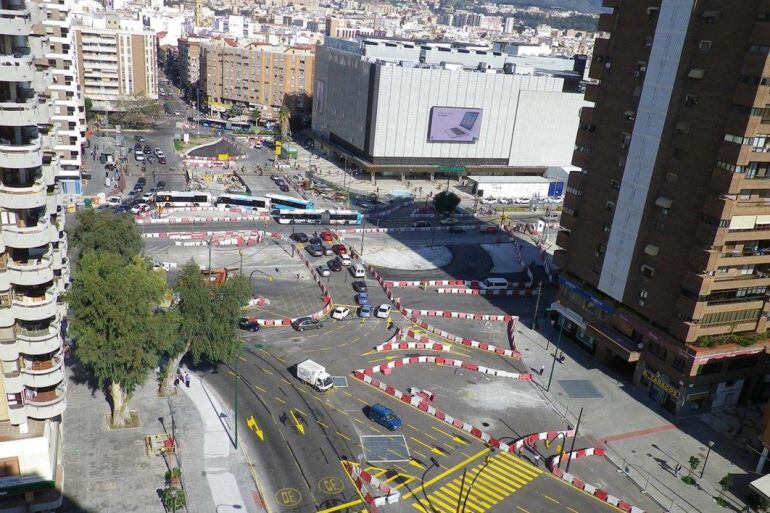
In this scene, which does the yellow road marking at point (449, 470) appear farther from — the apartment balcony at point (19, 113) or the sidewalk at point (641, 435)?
the apartment balcony at point (19, 113)

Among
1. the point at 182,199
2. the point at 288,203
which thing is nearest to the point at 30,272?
the point at 182,199

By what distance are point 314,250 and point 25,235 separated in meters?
61.1

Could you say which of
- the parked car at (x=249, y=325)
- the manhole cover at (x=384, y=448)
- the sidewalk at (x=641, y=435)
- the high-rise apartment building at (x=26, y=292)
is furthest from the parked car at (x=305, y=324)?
the high-rise apartment building at (x=26, y=292)

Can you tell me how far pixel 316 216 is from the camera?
116250 mm

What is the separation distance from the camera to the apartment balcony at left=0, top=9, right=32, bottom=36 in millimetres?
35375

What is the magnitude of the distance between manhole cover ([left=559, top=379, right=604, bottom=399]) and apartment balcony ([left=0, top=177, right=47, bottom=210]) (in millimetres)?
52987

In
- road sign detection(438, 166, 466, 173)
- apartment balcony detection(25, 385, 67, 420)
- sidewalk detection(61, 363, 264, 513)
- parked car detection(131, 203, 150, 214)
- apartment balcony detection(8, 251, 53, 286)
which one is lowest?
parked car detection(131, 203, 150, 214)

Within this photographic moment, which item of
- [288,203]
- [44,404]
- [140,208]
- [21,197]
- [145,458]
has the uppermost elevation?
[21,197]

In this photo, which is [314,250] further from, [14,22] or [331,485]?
[14,22]

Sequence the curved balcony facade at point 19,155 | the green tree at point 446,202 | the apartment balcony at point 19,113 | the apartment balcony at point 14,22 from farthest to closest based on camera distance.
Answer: the green tree at point 446,202 → the curved balcony facade at point 19,155 → the apartment balcony at point 19,113 → the apartment balcony at point 14,22

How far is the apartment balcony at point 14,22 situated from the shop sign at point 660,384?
2503 inches

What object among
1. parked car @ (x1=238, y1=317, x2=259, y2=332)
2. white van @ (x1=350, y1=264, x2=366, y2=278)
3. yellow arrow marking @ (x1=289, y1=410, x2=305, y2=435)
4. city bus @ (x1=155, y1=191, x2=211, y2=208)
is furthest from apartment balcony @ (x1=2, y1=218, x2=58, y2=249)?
city bus @ (x1=155, y1=191, x2=211, y2=208)

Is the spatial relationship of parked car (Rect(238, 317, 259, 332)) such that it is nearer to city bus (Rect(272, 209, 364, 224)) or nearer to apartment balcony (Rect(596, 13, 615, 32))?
city bus (Rect(272, 209, 364, 224))

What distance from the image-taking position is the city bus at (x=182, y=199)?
116 metres
